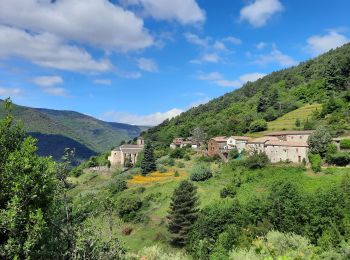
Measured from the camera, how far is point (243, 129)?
96.4 metres

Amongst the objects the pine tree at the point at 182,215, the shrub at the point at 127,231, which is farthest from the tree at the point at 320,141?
the shrub at the point at 127,231

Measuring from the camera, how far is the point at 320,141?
59812 mm

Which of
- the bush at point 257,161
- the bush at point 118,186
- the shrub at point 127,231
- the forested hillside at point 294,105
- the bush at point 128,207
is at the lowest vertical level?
the shrub at point 127,231

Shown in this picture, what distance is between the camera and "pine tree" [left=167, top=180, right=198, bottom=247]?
48.8 meters

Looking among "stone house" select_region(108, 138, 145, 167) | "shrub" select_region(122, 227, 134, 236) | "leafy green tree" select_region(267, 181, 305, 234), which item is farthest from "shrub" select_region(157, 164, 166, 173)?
"leafy green tree" select_region(267, 181, 305, 234)

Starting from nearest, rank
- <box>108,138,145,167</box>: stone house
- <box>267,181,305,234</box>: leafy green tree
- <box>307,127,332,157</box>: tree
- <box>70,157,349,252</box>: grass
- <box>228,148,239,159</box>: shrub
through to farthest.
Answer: <box>267,181,305,234</box>: leafy green tree, <box>70,157,349,252</box>: grass, <box>307,127,332,157</box>: tree, <box>228,148,239,159</box>: shrub, <box>108,138,145,167</box>: stone house

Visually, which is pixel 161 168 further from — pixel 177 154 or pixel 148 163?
pixel 177 154

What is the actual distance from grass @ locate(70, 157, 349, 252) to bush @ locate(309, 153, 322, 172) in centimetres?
96

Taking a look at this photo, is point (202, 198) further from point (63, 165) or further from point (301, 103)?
point (301, 103)

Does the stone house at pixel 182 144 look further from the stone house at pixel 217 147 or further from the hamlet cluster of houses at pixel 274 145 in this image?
the hamlet cluster of houses at pixel 274 145

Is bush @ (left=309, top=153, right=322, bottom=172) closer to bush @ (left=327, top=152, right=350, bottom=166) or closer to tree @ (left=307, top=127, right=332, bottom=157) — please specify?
tree @ (left=307, top=127, right=332, bottom=157)

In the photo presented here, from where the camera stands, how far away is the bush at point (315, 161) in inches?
2160

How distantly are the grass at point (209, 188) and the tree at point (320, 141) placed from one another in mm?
4887

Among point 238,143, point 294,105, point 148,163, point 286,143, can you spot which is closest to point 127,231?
point 148,163
